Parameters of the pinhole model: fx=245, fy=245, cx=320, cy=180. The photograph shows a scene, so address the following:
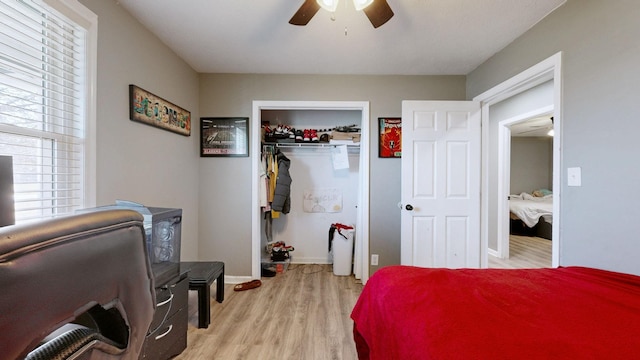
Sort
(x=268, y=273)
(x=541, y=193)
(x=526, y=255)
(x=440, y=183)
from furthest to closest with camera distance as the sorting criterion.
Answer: (x=541, y=193) < (x=526, y=255) < (x=268, y=273) < (x=440, y=183)

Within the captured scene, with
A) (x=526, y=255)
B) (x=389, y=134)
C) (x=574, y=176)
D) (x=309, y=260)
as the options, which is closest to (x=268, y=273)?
(x=309, y=260)

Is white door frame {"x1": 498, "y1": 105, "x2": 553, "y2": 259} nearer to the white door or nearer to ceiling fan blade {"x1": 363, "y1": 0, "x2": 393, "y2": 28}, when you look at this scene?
the white door

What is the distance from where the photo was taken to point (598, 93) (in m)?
1.42

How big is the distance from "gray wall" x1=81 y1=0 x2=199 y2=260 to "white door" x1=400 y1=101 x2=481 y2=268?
2.21 m

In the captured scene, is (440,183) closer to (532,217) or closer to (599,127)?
(599,127)

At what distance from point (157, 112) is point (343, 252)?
2.35 metres

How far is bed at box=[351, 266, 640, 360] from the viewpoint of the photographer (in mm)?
710

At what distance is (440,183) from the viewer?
248cm

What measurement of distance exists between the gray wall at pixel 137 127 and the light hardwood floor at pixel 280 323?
32.9 inches

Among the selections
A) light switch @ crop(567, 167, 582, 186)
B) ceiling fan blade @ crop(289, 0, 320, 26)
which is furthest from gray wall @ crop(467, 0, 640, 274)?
ceiling fan blade @ crop(289, 0, 320, 26)

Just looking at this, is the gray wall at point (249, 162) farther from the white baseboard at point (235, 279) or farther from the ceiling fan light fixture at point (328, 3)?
the ceiling fan light fixture at point (328, 3)

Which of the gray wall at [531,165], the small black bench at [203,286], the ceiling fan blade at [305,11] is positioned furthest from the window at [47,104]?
the gray wall at [531,165]

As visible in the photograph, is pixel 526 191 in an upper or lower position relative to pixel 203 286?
upper

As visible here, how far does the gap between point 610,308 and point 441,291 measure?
1.88ft
